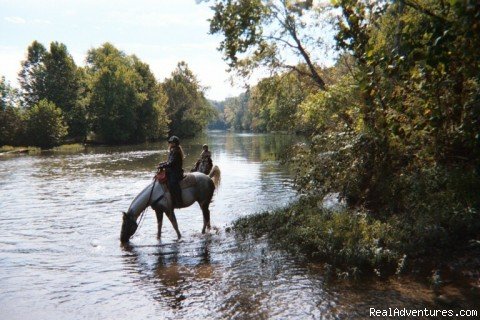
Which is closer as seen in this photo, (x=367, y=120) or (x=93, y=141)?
(x=367, y=120)

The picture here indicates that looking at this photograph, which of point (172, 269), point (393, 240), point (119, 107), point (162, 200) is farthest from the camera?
point (119, 107)

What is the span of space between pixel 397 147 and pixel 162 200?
6899 mm

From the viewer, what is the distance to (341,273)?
302 inches

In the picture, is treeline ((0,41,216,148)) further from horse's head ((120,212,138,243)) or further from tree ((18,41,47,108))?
horse's head ((120,212,138,243))

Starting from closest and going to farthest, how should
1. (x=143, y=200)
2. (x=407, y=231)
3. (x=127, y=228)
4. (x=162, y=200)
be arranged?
1. (x=407, y=231)
2. (x=127, y=228)
3. (x=143, y=200)
4. (x=162, y=200)

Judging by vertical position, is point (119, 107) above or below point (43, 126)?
above

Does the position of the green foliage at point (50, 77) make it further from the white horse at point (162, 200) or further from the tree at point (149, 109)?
the white horse at point (162, 200)

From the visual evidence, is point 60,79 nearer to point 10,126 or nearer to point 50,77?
point 50,77

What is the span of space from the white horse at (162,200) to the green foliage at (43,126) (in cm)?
5129

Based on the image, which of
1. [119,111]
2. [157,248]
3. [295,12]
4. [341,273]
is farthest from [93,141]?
[341,273]

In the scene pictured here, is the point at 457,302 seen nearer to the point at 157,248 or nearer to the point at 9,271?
the point at 157,248

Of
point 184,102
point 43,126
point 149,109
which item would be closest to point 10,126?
point 43,126

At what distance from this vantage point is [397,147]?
32.7 feet

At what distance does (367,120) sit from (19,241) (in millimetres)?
10744
